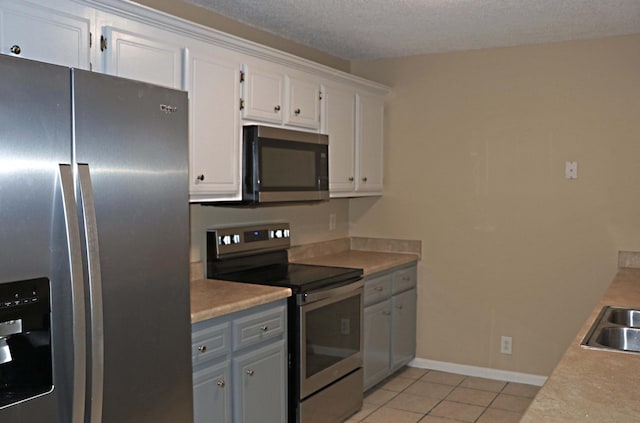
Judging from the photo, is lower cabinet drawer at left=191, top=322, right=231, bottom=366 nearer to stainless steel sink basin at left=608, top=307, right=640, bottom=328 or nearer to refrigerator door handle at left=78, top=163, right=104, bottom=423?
refrigerator door handle at left=78, top=163, right=104, bottom=423

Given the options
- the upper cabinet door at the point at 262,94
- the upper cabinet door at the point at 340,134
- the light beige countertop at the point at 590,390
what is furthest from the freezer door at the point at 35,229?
the upper cabinet door at the point at 340,134

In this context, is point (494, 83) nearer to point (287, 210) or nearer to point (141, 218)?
point (287, 210)

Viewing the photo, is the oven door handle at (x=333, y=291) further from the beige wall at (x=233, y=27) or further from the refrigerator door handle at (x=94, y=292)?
the beige wall at (x=233, y=27)

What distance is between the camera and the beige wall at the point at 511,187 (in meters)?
4.02

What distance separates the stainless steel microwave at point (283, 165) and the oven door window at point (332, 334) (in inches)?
24.8

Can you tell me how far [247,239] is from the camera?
3627mm

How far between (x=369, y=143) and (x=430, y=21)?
106 centimetres

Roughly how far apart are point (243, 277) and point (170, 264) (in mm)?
1266

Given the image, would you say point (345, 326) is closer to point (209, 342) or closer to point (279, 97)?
point (209, 342)

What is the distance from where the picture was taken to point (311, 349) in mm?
3215

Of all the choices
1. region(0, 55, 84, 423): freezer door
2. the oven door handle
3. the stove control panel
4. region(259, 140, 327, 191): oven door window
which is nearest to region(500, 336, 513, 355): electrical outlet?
the oven door handle

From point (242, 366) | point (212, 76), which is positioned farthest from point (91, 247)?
point (212, 76)

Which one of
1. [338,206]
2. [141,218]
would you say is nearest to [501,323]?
[338,206]

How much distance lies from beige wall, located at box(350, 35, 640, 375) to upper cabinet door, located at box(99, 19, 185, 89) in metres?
2.29
